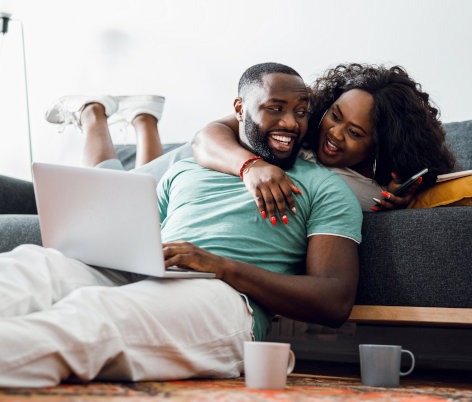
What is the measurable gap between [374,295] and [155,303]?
2.24 feet

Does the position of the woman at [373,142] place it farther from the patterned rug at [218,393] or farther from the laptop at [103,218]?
the patterned rug at [218,393]

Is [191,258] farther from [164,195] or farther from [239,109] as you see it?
[239,109]

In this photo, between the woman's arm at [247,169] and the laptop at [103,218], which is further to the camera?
the woman's arm at [247,169]

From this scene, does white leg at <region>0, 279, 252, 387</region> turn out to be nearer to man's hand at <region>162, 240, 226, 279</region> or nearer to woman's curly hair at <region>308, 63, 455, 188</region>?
man's hand at <region>162, 240, 226, 279</region>

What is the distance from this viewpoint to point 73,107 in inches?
107

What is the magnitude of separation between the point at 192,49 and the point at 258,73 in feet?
4.80

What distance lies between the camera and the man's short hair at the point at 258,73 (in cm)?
168

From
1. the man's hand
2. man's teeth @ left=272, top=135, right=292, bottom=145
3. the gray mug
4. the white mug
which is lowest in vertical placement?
the gray mug

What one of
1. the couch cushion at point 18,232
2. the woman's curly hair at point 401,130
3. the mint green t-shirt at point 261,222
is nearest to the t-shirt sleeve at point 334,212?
the mint green t-shirt at point 261,222

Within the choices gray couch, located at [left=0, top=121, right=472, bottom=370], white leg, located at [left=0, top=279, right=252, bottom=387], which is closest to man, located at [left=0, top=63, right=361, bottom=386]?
white leg, located at [left=0, top=279, right=252, bottom=387]

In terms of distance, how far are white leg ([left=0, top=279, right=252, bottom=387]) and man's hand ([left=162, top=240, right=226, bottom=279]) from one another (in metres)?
0.04

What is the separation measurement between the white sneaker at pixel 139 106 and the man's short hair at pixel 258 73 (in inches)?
40.4

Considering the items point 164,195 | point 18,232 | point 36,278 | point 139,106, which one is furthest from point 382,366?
point 139,106

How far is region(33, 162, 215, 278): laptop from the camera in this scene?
1.13 m
